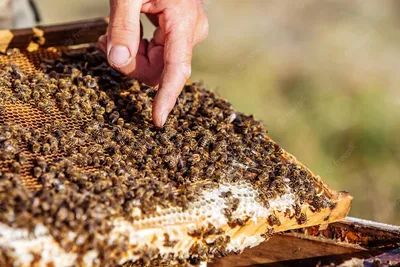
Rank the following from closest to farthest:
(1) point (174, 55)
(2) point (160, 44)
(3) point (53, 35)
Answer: (1) point (174, 55) → (2) point (160, 44) → (3) point (53, 35)

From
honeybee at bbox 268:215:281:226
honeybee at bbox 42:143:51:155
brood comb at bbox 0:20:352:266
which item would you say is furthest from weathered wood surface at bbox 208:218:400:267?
honeybee at bbox 42:143:51:155

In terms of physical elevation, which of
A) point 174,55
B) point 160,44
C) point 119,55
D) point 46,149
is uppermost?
point 160,44

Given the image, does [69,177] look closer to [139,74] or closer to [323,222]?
[139,74]

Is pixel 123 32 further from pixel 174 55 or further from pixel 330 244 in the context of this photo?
pixel 330 244

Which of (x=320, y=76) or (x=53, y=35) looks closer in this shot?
(x=53, y=35)

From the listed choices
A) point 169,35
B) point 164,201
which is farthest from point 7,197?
point 169,35

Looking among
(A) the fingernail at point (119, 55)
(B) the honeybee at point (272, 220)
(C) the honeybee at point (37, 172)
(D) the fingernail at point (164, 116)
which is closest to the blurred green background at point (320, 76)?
(B) the honeybee at point (272, 220)

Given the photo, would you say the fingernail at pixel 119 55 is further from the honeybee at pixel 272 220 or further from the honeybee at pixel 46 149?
the honeybee at pixel 272 220

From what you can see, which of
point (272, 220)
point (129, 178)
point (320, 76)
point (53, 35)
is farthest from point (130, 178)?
point (320, 76)
